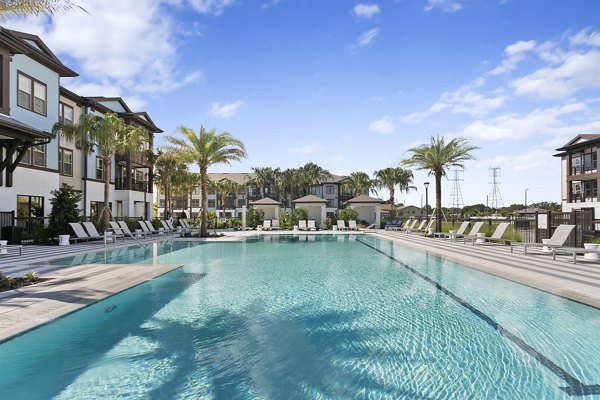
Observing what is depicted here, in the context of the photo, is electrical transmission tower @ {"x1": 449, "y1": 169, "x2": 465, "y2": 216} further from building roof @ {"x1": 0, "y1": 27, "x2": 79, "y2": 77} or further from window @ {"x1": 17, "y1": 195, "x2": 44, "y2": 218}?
window @ {"x1": 17, "y1": 195, "x2": 44, "y2": 218}

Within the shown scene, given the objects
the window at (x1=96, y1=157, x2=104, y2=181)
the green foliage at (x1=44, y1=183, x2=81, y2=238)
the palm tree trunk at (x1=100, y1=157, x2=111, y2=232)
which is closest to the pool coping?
the green foliage at (x1=44, y1=183, x2=81, y2=238)

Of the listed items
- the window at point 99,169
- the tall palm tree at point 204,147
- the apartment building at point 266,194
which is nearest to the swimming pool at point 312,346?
the tall palm tree at point 204,147

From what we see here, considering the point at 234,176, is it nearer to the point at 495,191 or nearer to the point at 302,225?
the point at 302,225

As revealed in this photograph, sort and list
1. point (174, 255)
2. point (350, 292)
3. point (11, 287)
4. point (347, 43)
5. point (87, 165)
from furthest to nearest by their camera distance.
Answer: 1. point (87, 165)
2. point (347, 43)
3. point (174, 255)
4. point (350, 292)
5. point (11, 287)

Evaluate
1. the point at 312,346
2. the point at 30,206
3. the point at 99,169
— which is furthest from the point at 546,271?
the point at 99,169

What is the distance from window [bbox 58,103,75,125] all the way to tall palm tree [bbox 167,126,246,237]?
689 centimetres

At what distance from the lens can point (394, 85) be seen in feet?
60.9

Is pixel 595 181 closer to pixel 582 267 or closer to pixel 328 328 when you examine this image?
pixel 582 267

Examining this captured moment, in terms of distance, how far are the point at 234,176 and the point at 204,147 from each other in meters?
47.5

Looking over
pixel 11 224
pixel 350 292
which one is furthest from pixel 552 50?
pixel 11 224

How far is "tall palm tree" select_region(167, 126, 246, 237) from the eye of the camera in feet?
78.2

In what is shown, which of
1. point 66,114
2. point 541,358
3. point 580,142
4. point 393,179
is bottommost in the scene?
point 541,358

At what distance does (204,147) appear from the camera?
940 inches

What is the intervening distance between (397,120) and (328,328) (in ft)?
62.1
